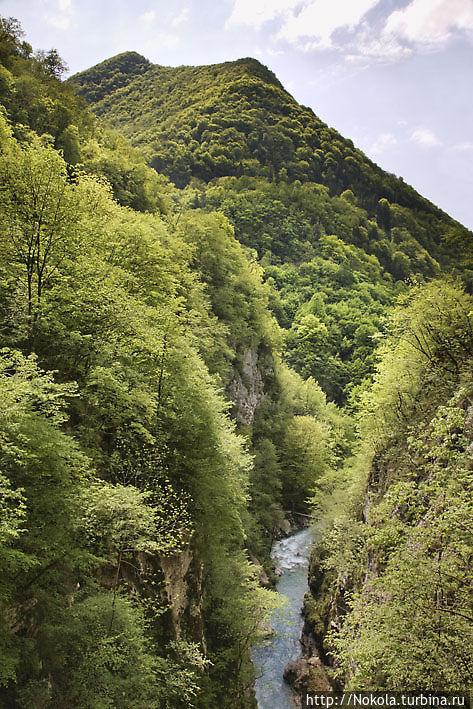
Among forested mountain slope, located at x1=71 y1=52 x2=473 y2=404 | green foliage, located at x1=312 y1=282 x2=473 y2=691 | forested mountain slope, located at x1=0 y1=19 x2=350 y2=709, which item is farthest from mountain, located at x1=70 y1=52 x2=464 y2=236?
green foliage, located at x1=312 y1=282 x2=473 y2=691

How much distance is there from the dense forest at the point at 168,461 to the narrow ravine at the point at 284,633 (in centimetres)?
154

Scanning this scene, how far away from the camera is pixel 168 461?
15.5 meters

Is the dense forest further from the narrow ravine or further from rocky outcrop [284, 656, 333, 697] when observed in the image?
the narrow ravine

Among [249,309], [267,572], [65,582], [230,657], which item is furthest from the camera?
[249,309]

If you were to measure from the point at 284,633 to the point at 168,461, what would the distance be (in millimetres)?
16478

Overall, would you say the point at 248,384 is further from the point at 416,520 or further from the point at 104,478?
the point at 104,478

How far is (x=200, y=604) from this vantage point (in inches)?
661

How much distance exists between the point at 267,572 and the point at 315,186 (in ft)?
327

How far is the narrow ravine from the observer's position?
19.9 metres

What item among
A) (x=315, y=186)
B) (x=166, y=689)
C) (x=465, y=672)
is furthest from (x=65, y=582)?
(x=315, y=186)

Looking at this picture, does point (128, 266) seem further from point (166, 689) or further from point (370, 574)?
point (370, 574)

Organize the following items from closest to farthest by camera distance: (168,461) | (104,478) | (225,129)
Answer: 1. (104,478)
2. (168,461)
3. (225,129)

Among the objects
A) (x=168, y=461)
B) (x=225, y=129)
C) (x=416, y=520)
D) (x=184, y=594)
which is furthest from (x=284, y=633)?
(x=225, y=129)

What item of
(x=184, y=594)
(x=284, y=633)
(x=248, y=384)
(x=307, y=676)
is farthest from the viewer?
(x=248, y=384)
